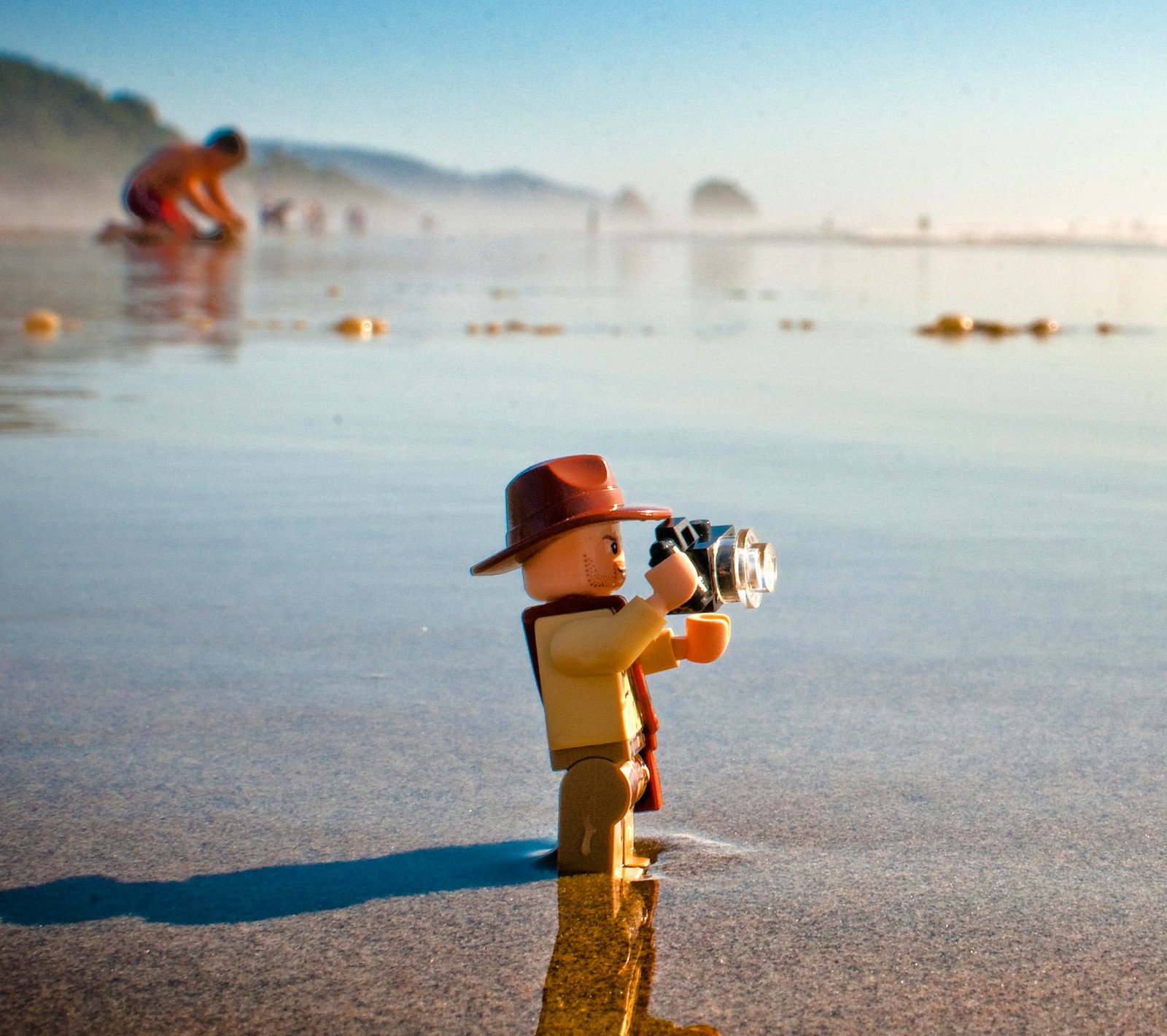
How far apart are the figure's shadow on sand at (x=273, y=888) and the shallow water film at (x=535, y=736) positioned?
0.03 feet

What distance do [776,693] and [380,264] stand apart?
3303 centimetres

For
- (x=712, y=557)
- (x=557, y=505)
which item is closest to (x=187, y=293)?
(x=557, y=505)

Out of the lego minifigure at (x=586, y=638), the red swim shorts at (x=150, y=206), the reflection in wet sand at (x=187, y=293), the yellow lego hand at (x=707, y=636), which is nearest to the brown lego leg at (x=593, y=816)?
the lego minifigure at (x=586, y=638)

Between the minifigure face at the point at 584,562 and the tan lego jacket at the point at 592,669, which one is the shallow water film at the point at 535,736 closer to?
the tan lego jacket at the point at 592,669

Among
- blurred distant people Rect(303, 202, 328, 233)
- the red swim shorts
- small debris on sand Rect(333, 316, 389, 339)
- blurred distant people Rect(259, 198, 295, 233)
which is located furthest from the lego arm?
blurred distant people Rect(303, 202, 328, 233)

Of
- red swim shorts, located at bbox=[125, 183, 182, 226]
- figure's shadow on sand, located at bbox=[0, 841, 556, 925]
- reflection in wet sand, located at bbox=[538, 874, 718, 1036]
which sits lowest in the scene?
reflection in wet sand, located at bbox=[538, 874, 718, 1036]

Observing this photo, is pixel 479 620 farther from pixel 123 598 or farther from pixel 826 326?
pixel 826 326

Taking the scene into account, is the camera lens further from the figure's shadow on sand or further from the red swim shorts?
the red swim shorts

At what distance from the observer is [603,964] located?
7.97 feet

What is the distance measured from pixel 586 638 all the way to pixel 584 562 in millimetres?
171

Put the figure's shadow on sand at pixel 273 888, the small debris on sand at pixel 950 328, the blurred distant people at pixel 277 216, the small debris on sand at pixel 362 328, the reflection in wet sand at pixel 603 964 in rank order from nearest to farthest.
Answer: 1. the reflection in wet sand at pixel 603 964
2. the figure's shadow on sand at pixel 273 888
3. the small debris on sand at pixel 362 328
4. the small debris on sand at pixel 950 328
5. the blurred distant people at pixel 277 216

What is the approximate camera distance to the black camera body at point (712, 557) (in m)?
2.71

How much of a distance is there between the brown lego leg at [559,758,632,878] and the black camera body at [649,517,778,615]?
0.35 m

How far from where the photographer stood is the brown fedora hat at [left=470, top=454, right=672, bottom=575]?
8.82ft
